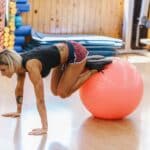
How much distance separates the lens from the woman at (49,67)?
11.6 feet

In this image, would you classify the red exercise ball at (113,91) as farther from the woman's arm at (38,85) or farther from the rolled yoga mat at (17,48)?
the rolled yoga mat at (17,48)

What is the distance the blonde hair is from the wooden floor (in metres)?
0.61

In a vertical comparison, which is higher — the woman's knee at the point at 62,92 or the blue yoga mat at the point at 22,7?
the blue yoga mat at the point at 22,7

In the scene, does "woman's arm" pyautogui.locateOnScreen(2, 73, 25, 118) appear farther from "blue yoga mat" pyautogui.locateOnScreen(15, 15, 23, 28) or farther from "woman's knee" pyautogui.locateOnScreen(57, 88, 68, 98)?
"blue yoga mat" pyautogui.locateOnScreen(15, 15, 23, 28)

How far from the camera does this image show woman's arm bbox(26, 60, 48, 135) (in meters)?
3.53

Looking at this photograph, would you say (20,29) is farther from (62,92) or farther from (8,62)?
(8,62)

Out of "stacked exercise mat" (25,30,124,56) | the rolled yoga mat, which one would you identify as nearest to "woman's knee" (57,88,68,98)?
"stacked exercise mat" (25,30,124,56)

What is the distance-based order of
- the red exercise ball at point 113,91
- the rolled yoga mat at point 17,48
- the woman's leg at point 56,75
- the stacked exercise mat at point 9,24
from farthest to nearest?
the rolled yoga mat at point 17,48 → the stacked exercise mat at point 9,24 → the woman's leg at point 56,75 → the red exercise ball at point 113,91

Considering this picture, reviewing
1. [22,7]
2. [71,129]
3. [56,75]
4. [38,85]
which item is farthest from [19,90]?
[22,7]

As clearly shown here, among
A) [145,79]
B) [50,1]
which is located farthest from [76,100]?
[50,1]

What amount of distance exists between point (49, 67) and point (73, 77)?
35 cm

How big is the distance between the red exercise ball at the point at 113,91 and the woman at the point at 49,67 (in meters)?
0.10

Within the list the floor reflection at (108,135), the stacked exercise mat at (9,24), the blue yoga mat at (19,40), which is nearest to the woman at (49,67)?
the floor reflection at (108,135)

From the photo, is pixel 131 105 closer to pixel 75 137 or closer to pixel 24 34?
pixel 75 137
